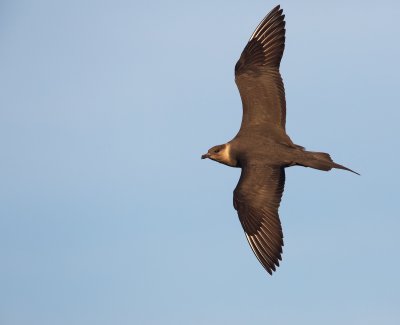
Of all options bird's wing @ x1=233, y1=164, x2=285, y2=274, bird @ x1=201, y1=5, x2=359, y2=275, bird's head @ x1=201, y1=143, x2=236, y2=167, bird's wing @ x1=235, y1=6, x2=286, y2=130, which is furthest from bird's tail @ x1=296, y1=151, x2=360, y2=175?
bird's head @ x1=201, y1=143, x2=236, y2=167

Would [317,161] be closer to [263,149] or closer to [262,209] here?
[263,149]

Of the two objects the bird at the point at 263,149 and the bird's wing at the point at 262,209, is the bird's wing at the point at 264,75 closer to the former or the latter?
the bird at the point at 263,149

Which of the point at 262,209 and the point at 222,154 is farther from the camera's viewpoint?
the point at 222,154

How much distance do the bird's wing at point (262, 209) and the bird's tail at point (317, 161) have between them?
55 centimetres

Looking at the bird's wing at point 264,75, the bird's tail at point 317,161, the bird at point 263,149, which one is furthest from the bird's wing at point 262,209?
the bird's wing at point 264,75

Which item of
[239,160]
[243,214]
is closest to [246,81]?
[239,160]

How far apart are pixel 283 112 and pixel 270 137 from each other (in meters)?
0.73

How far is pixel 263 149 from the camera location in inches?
596

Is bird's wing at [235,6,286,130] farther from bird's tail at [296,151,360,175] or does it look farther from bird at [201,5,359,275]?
bird's tail at [296,151,360,175]

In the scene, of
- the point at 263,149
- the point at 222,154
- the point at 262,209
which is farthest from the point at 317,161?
the point at 222,154

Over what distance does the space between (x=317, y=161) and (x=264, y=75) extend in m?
2.40

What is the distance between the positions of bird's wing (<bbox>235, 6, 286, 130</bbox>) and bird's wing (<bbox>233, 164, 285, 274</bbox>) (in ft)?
3.97

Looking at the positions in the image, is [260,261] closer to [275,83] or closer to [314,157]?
[314,157]

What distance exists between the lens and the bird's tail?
14.4 meters
